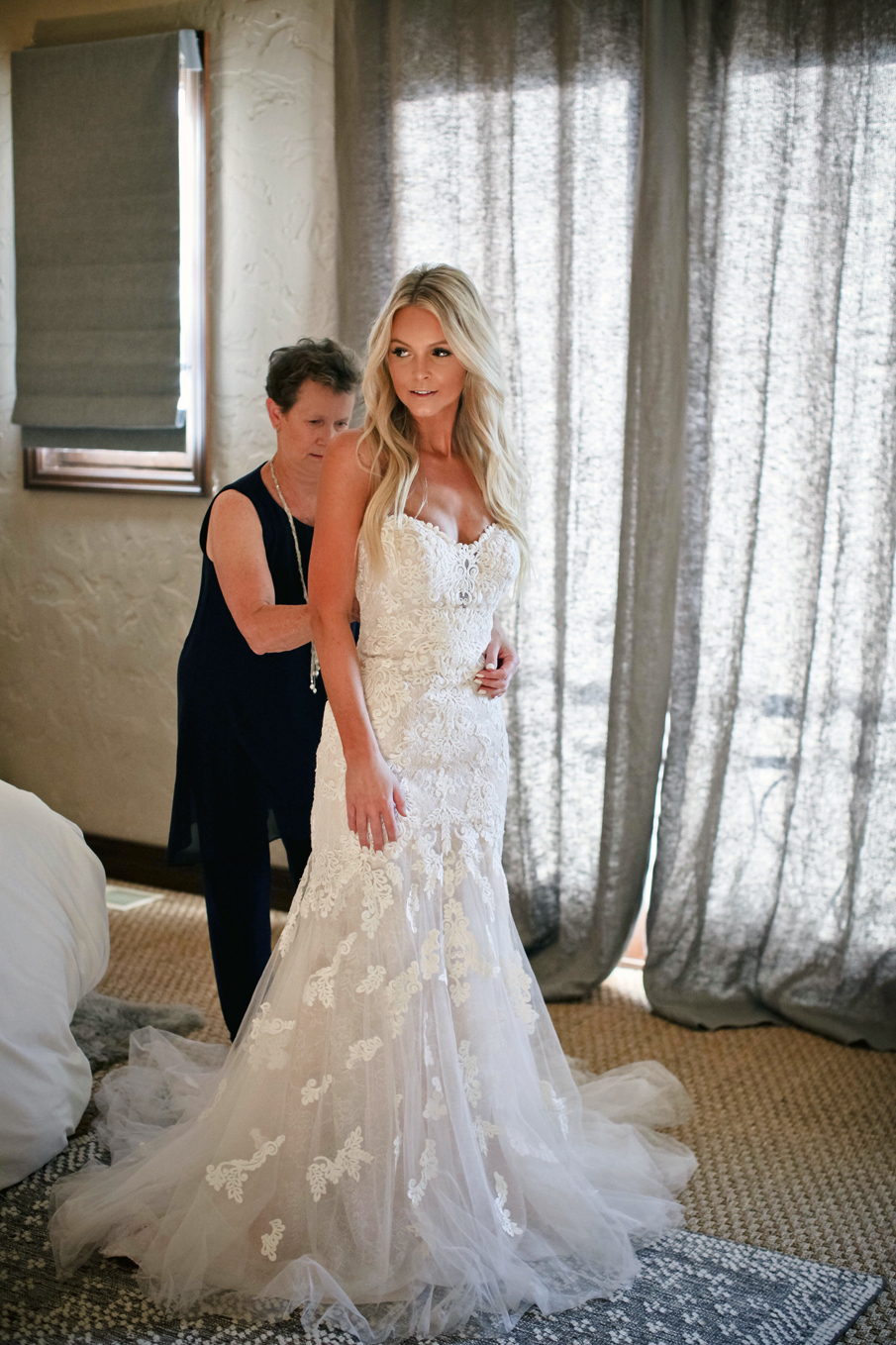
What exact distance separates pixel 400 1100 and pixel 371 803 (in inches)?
17.9

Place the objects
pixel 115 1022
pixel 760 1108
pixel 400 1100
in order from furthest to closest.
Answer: pixel 115 1022
pixel 760 1108
pixel 400 1100

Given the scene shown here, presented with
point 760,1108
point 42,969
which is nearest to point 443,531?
point 42,969

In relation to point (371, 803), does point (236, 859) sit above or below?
below

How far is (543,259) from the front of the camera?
294cm

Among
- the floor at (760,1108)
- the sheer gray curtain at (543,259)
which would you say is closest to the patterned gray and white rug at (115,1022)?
the floor at (760,1108)

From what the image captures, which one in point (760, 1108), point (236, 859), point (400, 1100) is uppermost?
point (236, 859)

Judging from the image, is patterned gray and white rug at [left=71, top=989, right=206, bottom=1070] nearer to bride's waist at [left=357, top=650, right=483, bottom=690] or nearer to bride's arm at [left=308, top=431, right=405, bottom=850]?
bride's arm at [left=308, top=431, right=405, bottom=850]

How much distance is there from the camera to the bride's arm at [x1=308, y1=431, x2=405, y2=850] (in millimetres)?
1848

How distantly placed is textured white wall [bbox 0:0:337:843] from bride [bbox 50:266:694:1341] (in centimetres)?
157

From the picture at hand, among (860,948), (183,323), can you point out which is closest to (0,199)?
(183,323)

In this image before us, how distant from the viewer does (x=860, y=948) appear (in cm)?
285

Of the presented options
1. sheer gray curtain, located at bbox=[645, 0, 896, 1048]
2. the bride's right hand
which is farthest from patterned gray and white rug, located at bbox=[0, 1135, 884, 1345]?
sheer gray curtain, located at bbox=[645, 0, 896, 1048]

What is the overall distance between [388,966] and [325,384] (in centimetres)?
104

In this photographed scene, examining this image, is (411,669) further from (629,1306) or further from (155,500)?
(155,500)
